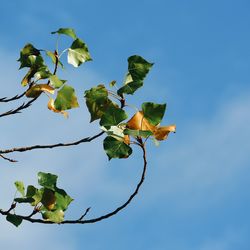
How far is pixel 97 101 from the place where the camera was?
3732 mm

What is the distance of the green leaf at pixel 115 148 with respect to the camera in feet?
11.6

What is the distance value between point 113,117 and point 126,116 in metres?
0.09

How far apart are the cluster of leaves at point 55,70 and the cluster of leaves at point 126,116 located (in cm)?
31

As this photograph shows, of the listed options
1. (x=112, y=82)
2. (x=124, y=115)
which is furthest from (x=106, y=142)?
(x=112, y=82)

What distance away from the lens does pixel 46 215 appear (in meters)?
3.95

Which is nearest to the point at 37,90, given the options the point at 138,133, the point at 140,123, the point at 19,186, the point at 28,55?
the point at 28,55

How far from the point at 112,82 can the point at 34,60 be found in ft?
2.21

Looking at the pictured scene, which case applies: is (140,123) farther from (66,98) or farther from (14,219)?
(14,219)

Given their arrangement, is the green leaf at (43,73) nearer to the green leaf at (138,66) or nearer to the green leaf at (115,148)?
the green leaf at (138,66)

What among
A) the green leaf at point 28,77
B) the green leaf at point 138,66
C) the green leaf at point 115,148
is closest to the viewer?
the green leaf at point 115,148

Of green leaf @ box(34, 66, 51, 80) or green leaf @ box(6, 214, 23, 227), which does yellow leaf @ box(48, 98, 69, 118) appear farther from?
green leaf @ box(6, 214, 23, 227)

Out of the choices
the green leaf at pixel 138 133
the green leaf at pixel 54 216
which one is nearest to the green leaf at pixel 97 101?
the green leaf at pixel 138 133

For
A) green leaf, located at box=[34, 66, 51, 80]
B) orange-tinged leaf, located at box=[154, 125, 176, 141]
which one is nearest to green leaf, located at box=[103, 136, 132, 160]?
orange-tinged leaf, located at box=[154, 125, 176, 141]

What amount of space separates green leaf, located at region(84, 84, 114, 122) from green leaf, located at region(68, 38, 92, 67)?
1.74ft
